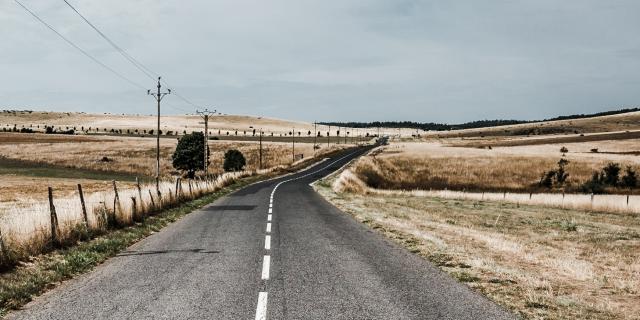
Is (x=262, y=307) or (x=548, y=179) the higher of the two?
(x=262, y=307)

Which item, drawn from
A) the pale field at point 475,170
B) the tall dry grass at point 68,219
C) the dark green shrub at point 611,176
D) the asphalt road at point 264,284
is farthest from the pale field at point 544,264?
the dark green shrub at point 611,176

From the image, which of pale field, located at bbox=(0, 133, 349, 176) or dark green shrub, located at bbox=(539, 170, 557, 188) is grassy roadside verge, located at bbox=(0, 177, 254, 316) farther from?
pale field, located at bbox=(0, 133, 349, 176)

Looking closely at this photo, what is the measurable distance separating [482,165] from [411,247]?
68430mm

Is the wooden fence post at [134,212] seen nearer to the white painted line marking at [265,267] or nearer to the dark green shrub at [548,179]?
the white painted line marking at [265,267]

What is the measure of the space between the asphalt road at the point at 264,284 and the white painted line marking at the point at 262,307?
0.01 metres

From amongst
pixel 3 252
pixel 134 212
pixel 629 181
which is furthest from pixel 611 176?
pixel 3 252

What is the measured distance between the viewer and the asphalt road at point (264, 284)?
24.3 ft

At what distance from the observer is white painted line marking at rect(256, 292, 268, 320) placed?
7.04 m

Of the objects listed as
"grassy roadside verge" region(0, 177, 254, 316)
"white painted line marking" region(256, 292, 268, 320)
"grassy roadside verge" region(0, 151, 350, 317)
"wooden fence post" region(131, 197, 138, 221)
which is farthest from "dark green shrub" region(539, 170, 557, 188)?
"white painted line marking" region(256, 292, 268, 320)

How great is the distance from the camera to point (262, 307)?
7508 mm

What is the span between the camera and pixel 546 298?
28.0 feet

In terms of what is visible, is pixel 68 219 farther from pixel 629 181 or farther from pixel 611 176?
pixel 629 181

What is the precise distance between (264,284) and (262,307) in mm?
1483

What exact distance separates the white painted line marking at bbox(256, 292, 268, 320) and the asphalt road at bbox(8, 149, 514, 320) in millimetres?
14
